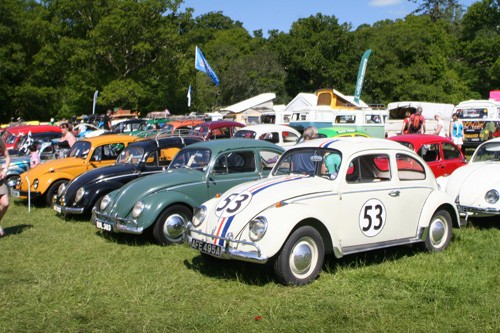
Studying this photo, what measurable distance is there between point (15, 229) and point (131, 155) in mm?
2610

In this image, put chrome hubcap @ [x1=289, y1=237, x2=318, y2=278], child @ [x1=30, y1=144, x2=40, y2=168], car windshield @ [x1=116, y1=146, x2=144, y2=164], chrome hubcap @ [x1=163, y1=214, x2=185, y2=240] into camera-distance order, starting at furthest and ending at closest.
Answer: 1. child @ [x1=30, y1=144, x2=40, y2=168]
2. car windshield @ [x1=116, y1=146, x2=144, y2=164]
3. chrome hubcap @ [x1=163, y1=214, x2=185, y2=240]
4. chrome hubcap @ [x1=289, y1=237, x2=318, y2=278]

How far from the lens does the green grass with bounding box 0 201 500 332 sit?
16.3 feet

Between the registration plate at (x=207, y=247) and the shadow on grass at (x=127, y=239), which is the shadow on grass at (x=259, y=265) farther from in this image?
the shadow on grass at (x=127, y=239)

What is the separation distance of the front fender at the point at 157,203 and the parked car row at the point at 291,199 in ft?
0.05

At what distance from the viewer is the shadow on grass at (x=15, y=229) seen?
9391 millimetres

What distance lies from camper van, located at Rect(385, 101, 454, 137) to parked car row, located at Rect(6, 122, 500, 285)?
18504 millimetres

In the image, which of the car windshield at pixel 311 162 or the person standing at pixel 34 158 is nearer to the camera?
the car windshield at pixel 311 162

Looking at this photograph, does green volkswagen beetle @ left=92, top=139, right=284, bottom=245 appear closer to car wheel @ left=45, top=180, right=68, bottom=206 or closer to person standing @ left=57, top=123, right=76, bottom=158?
car wheel @ left=45, top=180, right=68, bottom=206

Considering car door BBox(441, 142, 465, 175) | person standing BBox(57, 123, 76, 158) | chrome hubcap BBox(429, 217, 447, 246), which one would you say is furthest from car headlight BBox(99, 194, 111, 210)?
car door BBox(441, 142, 465, 175)

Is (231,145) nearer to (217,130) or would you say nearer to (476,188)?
(476,188)

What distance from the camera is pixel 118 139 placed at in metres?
12.6

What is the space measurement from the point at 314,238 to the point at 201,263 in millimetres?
1792

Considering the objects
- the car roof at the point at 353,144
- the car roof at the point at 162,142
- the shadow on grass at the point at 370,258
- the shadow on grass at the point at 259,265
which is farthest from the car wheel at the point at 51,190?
the shadow on grass at the point at 370,258

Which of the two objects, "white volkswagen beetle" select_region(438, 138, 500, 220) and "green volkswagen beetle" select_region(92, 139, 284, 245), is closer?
"green volkswagen beetle" select_region(92, 139, 284, 245)
